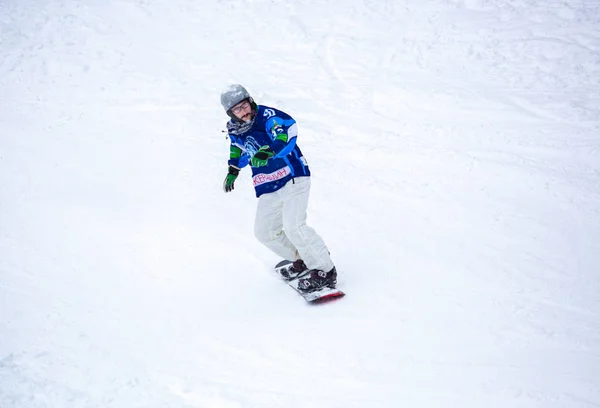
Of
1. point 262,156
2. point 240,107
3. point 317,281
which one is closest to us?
point 262,156

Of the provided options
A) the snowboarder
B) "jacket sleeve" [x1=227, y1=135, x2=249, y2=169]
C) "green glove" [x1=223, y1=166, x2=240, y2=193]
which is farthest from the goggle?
"green glove" [x1=223, y1=166, x2=240, y2=193]

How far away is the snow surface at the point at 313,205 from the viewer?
402 centimetres

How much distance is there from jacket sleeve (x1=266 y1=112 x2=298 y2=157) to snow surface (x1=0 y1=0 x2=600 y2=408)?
1556 mm

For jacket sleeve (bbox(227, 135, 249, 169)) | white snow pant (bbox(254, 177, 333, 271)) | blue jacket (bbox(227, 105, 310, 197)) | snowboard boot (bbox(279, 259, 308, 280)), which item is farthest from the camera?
snowboard boot (bbox(279, 259, 308, 280))

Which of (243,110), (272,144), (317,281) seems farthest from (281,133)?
(317,281)

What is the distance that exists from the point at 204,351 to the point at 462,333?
7.13 feet

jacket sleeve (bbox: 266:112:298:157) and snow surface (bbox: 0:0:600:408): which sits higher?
jacket sleeve (bbox: 266:112:298:157)

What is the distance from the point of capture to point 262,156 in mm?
4328

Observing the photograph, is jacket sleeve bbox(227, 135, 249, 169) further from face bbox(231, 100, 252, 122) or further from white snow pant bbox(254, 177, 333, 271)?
face bbox(231, 100, 252, 122)

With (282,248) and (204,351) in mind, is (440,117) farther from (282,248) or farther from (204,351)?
(204,351)

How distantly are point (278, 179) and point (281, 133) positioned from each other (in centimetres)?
50

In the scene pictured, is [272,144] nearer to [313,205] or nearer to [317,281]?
[317,281]

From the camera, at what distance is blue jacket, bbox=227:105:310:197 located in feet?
14.5

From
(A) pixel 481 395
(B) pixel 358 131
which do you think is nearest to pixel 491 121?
(B) pixel 358 131
